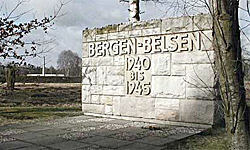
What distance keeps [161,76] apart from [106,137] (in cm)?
172

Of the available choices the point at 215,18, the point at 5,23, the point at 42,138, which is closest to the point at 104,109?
the point at 42,138

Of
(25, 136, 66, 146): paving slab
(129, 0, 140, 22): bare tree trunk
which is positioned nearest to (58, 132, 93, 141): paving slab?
(25, 136, 66, 146): paving slab

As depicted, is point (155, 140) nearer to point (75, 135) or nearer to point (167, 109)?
point (75, 135)

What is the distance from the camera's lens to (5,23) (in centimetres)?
377

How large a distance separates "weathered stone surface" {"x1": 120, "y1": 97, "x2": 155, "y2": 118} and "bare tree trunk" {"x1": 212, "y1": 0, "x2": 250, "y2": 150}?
3355mm

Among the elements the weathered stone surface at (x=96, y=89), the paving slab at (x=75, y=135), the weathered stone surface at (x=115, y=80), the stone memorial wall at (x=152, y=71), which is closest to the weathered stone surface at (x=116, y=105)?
the stone memorial wall at (x=152, y=71)

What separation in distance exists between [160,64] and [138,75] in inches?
20.4

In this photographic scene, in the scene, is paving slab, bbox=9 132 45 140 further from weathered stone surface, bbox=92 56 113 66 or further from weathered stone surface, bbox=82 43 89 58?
weathered stone surface, bbox=82 43 89 58

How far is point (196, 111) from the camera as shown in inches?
184

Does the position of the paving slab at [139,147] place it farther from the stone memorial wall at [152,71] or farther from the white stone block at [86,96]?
the white stone block at [86,96]

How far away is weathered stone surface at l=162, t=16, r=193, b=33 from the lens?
4781 mm

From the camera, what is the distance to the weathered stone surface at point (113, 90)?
222 inches

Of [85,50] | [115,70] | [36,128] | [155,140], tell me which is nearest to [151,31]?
[115,70]

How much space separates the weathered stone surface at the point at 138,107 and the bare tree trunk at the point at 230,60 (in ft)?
11.0
